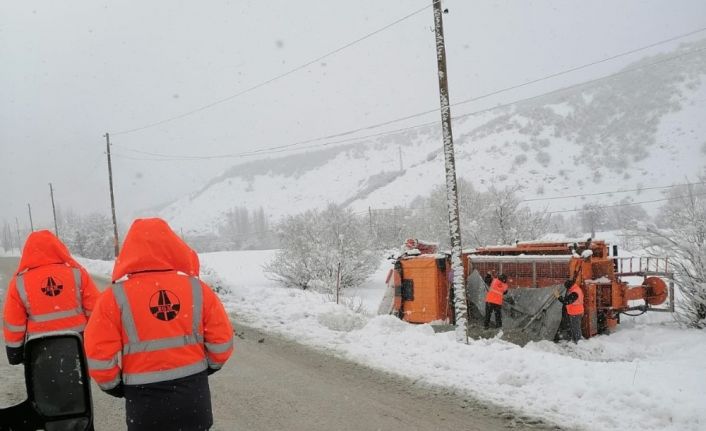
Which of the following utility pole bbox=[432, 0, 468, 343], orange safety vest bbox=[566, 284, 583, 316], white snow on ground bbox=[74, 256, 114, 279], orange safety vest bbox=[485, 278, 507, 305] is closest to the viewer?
utility pole bbox=[432, 0, 468, 343]

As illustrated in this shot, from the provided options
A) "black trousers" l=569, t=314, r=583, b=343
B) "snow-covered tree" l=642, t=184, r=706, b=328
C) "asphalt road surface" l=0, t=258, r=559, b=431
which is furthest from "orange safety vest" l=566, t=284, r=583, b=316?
"asphalt road surface" l=0, t=258, r=559, b=431

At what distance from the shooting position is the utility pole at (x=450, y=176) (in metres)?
9.55

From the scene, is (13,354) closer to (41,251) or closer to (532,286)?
(41,251)

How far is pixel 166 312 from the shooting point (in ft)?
9.14

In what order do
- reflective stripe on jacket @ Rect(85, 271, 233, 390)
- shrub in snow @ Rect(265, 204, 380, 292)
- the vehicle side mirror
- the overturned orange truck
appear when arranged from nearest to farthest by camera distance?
the vehicle side mirror < reflective stripe on jacket @ Rect(85, 271, 233, 390) < the overturned orange truck < shrub in snow @ Rect(265, 204, 380, 292)

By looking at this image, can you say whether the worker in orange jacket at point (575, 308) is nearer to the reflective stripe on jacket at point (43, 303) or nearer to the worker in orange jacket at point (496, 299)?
the worker in orange jacket at point (496, 299)

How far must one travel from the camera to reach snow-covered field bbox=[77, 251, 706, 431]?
5.58 meters

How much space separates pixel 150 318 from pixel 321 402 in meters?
3.92

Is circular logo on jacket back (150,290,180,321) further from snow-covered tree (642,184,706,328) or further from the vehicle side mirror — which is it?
snow-covered tree (642,184,706,328)

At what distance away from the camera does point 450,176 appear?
31.8 ft

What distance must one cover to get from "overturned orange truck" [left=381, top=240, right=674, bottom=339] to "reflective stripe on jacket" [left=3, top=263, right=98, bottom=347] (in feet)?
30.7

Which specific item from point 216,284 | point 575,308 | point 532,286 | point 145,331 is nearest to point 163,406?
point 145,331

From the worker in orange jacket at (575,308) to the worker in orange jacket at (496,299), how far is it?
1428 millimetres

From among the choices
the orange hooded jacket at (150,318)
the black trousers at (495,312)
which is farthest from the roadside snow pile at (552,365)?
the orange hooded jacket at (150,318)
